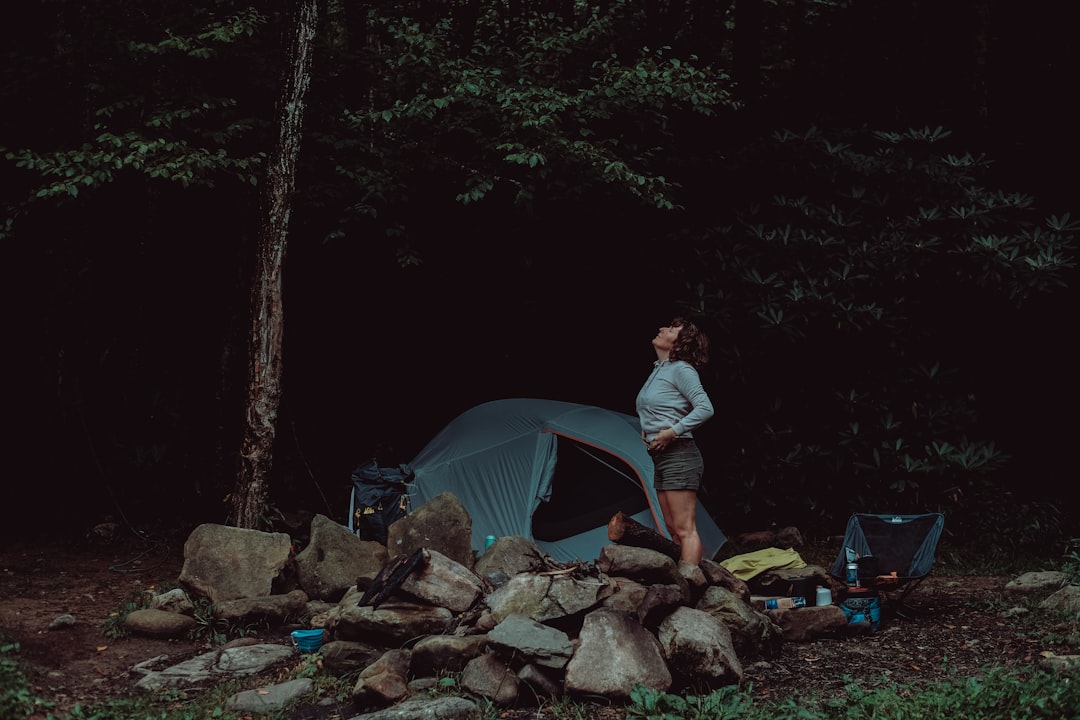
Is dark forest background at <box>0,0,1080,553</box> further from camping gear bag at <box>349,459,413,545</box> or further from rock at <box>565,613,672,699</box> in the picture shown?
rock at <box>565,613,672,699</box>

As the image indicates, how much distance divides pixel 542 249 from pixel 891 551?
219 inches

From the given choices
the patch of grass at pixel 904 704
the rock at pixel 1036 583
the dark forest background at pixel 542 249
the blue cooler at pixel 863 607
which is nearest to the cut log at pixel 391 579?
the patch of grass at pixel 904 704

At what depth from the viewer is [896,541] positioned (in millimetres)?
6180

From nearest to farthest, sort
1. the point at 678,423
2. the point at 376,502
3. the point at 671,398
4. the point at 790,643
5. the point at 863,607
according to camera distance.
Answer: the point at 790,643 < the point at 863,607 < the point at 678,423 < the point at 671,398 < the point at 376,502

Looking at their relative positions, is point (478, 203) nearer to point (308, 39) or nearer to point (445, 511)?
point (308, 39)

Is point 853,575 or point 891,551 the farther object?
point 891,551

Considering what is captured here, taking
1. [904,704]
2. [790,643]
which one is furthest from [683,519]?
[904,704]

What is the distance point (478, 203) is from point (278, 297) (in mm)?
3226

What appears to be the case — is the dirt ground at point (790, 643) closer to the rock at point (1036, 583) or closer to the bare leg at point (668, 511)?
the rock at point (1036, 583)

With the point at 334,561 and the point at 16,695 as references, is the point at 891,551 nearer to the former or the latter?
the point at 334,561

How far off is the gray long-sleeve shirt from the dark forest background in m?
2.24

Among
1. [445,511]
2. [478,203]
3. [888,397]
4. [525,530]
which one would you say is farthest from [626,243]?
[445,511]

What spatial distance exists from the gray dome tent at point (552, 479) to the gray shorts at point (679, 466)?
1325mm

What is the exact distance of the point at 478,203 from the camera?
33.6 feet
